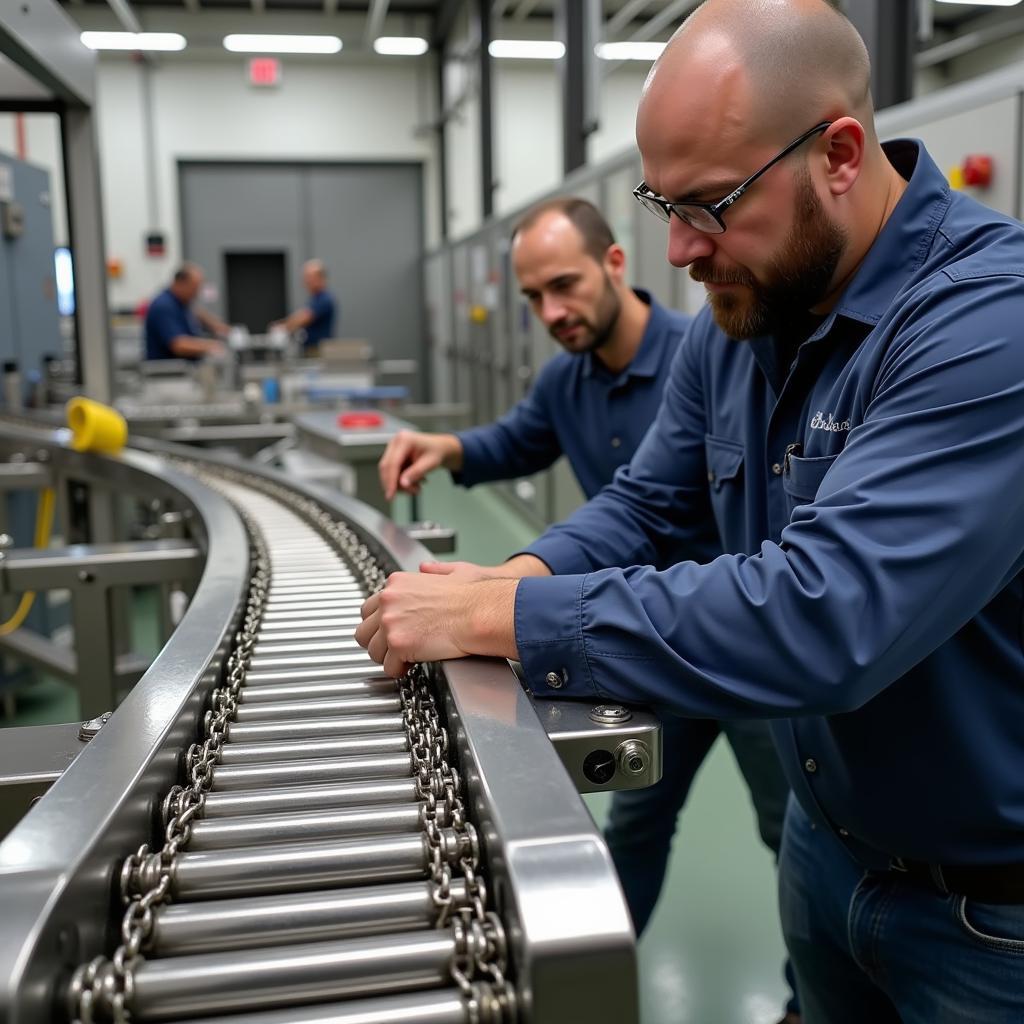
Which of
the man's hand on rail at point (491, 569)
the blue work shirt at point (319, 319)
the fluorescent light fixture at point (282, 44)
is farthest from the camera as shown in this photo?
the fluorescent light fixture at point (282, 44)

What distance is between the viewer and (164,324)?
617 cm

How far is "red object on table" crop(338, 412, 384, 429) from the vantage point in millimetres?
2078

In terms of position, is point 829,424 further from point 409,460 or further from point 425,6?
point 425,6

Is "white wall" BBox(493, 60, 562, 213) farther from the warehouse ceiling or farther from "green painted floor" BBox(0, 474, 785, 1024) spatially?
"green painted floor" BBox(0, 474, 785, 1024)

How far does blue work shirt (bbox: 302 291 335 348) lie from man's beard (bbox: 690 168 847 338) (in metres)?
7.16

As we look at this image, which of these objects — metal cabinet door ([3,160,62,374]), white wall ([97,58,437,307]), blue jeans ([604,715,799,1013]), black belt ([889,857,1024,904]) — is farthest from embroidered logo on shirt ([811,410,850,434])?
white wall ([97,58,437,307])

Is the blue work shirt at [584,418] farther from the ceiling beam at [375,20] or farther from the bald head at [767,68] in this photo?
the ceiling beam at [375,20]

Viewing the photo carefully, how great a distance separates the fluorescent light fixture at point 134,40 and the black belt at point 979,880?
897cm

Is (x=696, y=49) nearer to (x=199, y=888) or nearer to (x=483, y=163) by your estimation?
(x=199, y=888)

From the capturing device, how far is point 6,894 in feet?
1.71

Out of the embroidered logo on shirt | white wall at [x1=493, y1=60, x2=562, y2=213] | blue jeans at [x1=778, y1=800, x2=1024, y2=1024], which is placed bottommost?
blue jeans at [x1=778, y1=800, x2=1024, y2=1024]

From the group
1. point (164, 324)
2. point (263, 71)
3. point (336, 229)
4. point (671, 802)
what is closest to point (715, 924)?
point (671, 802)

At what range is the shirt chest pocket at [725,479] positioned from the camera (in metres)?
1.10

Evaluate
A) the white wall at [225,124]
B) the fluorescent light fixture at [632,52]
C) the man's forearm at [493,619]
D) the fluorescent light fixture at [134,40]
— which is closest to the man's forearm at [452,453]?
the man's forearm at [493,619]
